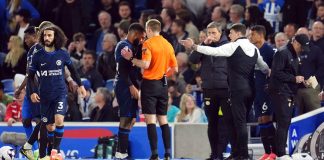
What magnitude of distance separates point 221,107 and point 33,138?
3.11 metres

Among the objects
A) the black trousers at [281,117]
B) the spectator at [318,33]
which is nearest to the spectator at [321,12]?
the spectator at [318,33]

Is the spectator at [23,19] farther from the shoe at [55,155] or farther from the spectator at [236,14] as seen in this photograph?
the shoe at [55,155]

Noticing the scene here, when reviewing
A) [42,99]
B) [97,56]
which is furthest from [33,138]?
[97,56]

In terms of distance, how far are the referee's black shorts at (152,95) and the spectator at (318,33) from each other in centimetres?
510

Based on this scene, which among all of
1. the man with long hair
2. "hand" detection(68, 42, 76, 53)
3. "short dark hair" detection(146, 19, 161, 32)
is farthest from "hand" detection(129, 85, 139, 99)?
"hand" detection(68, 42, 76, 53)

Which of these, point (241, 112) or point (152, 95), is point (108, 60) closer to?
point (152, 95)

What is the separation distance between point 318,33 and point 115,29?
5189 mm

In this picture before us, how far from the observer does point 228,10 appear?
85.5 feet

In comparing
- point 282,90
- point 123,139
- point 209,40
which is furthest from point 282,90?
point 123,139

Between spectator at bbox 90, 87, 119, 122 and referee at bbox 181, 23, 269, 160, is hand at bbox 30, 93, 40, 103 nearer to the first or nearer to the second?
referee at bbox 181, 23, 269, 160

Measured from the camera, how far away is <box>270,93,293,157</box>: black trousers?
19469mm

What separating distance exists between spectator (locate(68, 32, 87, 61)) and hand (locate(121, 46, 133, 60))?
7115 mm

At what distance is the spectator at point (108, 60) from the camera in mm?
25672

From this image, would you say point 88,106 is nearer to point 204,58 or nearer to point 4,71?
point 4,71
